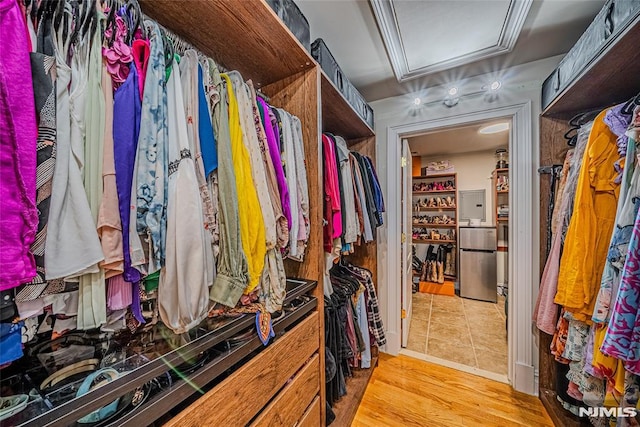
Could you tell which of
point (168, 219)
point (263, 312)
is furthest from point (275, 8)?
point (263, 312)

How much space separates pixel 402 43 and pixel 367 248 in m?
1.52

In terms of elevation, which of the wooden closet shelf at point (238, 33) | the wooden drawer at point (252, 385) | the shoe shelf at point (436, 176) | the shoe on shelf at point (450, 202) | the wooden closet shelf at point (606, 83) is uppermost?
the wooden closet shelf at point (238, 33)

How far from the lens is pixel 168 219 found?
505mm

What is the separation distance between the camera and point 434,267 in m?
3.79

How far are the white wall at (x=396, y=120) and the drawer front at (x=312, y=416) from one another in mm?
1148

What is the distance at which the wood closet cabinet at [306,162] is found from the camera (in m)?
0.64

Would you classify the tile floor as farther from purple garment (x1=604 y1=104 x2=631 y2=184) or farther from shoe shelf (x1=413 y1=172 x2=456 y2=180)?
shoe shelf (x1=413 y1=172 x2=456 y2=180)

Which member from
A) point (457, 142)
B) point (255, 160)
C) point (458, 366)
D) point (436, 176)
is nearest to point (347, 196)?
point (255, 160)

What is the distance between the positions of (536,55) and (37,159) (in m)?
2.41

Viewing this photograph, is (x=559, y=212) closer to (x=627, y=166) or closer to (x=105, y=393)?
(x=627, y=166)

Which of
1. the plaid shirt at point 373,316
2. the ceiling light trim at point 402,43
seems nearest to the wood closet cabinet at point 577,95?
the ceiling light trim at point 402,43

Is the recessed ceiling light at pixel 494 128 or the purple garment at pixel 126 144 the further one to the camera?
the recessed ceiling light at pixel 494 128

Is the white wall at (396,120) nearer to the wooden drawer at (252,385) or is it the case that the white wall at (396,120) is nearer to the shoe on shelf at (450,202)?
the wooden drawer at (252,385)

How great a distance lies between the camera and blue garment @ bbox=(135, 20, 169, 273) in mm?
480
